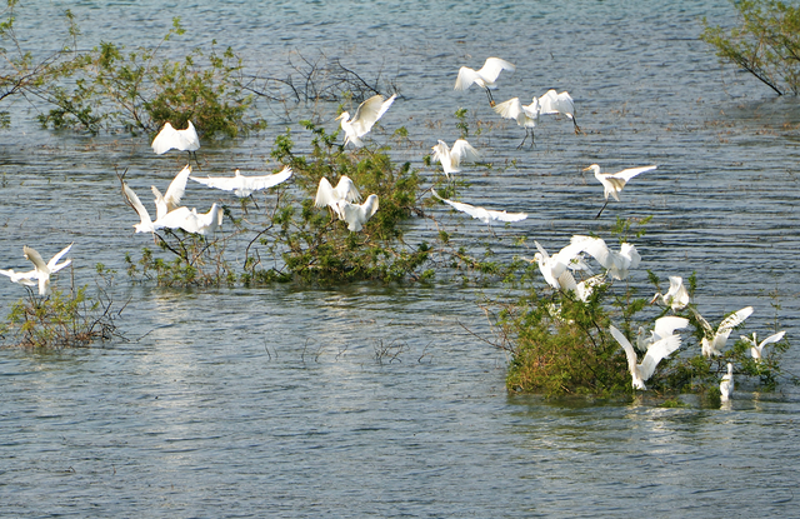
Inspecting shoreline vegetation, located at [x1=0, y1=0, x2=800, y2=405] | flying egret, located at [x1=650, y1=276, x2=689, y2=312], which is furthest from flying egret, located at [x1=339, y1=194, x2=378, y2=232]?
flying egret, located at [x1=650, y1=276, x2=689, y2=312]

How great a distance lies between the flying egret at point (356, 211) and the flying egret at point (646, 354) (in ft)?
11.2

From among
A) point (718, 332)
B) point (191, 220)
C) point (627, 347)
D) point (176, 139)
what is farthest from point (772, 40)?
point (627, 347)

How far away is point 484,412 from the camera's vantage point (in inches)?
311

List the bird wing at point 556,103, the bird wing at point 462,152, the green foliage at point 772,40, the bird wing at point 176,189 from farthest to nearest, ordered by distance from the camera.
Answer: the green foliage at point 772,40
the bird wing at point 556,103
the bird wing at point 462,152
the bird wing at point 176,189

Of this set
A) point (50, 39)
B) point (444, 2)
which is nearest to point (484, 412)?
point (50, 39)

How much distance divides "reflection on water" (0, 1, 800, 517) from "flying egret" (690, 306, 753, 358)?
435mm

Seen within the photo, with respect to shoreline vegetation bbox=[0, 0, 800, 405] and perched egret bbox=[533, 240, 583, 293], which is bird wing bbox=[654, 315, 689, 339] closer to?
shoreline vegetation bbox=[0, 0, 800, 405]

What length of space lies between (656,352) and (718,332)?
727 mm

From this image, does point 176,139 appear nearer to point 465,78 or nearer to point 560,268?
point 465,78

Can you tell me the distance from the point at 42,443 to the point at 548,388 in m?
3.34

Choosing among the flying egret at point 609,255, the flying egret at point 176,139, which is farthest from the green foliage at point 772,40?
the flying egret at point 609,255

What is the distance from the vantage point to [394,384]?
8.55m

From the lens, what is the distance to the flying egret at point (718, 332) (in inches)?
317

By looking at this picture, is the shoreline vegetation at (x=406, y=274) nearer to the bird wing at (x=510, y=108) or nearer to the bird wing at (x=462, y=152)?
the bird wing at (x=462, y=152)
